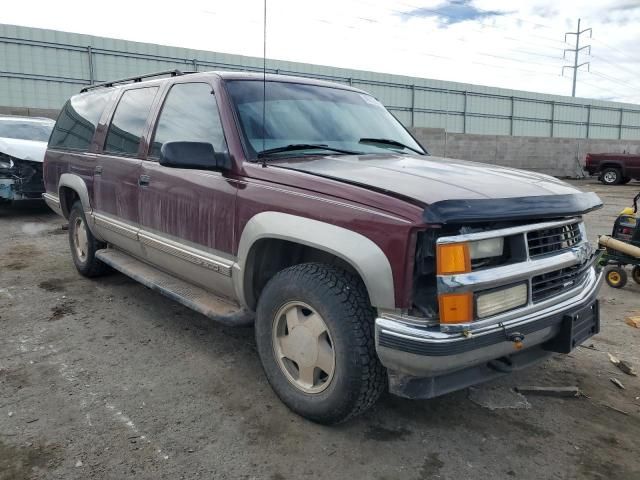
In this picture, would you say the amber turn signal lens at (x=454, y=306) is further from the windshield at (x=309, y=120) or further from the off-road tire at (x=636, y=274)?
the off-road tire at (x=636, y=274)

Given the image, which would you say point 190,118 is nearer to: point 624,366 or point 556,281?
point 556,281

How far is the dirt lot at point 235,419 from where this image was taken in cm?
243

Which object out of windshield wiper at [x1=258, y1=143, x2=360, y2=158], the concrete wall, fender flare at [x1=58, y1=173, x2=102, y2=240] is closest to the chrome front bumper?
windshield wiper at [x1=258, y1=143, x2=360, y2=158]

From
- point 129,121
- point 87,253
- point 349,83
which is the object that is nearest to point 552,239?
point 129,121

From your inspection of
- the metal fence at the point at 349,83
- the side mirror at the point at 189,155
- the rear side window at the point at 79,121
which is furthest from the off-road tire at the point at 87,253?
the metal fence at the point at 349,83

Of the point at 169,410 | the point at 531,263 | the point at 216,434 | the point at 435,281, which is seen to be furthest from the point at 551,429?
the point at 169,410

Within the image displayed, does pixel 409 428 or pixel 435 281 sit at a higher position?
pixel 435 281

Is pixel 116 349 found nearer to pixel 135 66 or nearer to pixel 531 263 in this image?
pixel 531 263

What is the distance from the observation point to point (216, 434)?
2662 millimetres

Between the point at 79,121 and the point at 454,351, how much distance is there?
4.66 m

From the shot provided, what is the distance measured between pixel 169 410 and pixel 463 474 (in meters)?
1.59

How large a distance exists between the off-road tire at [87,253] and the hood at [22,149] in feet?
12.6

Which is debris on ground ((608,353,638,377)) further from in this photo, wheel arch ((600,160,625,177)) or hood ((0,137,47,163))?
wheel arch ((600,160,625,177))

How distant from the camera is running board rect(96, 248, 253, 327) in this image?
124 inches
